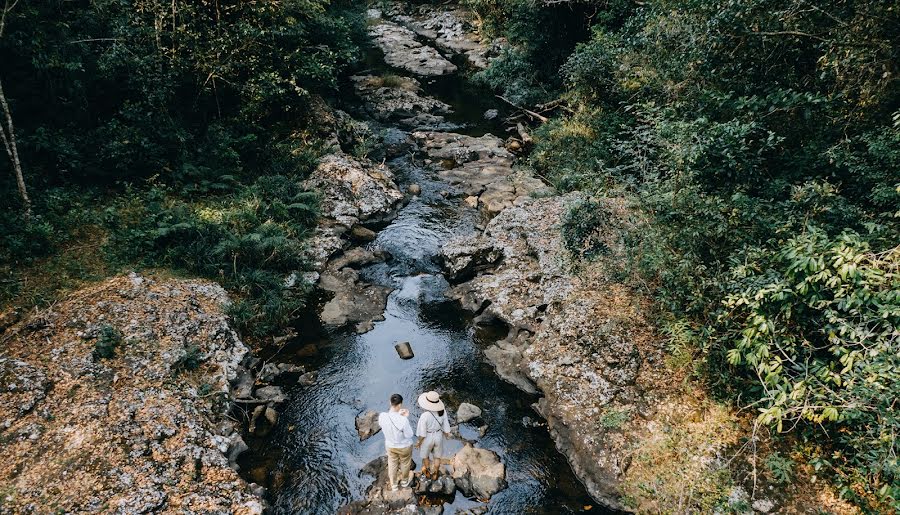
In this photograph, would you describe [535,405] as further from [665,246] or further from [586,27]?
[586,27]

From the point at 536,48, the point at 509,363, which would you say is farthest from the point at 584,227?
the point at 536,48

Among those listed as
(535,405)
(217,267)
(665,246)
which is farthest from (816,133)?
(217,267)

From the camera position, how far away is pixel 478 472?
10.2m

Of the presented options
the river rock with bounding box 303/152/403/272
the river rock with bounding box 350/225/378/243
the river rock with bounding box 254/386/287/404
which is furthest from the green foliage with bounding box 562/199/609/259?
the river rock with bounding box 254/386/287/404

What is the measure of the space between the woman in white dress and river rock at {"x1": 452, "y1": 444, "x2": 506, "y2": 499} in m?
0.48

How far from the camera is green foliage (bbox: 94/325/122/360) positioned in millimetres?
10562

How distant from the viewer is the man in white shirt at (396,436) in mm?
9297

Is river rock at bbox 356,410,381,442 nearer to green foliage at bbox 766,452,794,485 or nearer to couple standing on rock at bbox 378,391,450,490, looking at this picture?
couple standing on rock at bbox 378,391,450,490

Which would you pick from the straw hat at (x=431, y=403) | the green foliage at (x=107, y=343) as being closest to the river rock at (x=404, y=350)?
the straw hat at (x=431, y=403)

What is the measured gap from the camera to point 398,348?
46.0ft

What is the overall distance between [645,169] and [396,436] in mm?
10054

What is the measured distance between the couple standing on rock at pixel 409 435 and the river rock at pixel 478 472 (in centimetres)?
47

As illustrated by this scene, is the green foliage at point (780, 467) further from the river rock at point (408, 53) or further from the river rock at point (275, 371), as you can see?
the river rock at point (408, 53)

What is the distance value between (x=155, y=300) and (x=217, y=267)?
221 centimetres
